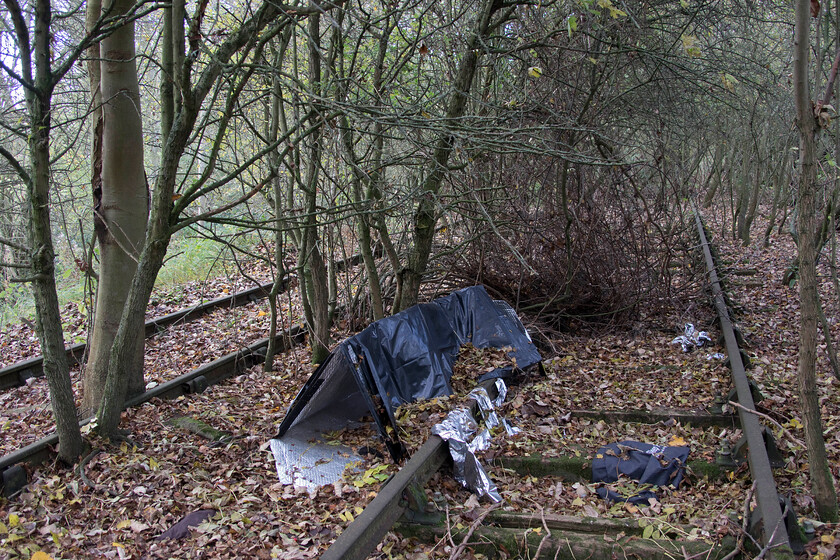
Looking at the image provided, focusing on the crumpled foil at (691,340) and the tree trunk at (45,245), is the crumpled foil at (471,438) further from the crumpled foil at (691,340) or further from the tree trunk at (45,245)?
the crumpled foil at (691,340)

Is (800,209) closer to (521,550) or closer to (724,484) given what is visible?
(724,484)

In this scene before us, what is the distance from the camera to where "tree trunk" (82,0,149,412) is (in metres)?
6.58

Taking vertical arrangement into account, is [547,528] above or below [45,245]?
below

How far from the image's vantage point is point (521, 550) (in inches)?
158

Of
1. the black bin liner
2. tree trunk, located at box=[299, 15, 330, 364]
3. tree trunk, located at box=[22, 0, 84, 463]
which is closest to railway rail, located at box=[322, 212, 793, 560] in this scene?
the black bin liner

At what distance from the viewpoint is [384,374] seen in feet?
19.8

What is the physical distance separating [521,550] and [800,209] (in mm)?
2872

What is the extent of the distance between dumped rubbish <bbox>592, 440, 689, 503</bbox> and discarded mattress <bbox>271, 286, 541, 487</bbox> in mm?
1618

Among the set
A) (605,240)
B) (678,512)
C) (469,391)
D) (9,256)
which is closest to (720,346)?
(605,240)

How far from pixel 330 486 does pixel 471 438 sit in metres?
1.27

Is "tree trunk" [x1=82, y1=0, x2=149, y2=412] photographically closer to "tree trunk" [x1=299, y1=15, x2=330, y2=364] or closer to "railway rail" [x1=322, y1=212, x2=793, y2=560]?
"tree trunk" [x1=299, y1=15, x2=330, y2=364]

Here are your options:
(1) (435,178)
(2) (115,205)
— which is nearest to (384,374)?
(1) (435,178)

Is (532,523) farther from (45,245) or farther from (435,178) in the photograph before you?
(435,178)

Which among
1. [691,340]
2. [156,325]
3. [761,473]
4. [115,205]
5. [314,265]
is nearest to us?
[761,473]
